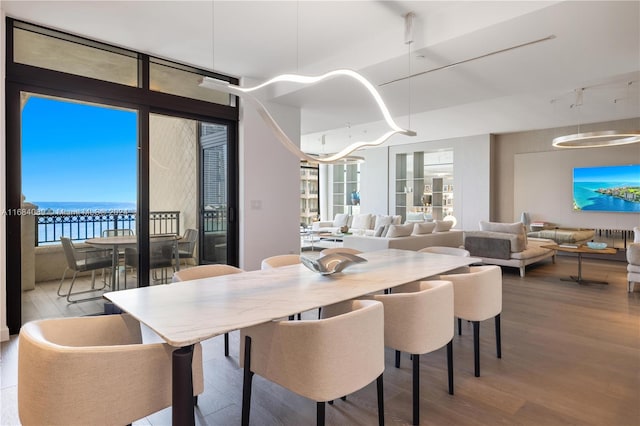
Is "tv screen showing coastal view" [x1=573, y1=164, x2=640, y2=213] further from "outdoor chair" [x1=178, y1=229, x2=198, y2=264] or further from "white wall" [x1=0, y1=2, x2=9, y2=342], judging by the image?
"white wall" [x1=0, y1=2, x2=9, y2=342]

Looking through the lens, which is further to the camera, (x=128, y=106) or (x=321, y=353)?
(x=128, y=106)

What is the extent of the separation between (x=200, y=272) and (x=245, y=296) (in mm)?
854

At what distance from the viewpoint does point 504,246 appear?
19.9ft

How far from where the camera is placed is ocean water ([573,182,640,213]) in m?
7.65

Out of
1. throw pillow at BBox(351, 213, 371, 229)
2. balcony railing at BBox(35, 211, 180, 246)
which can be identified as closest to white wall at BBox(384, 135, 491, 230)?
throw pillow at BBox(351, 213, 371, 229)

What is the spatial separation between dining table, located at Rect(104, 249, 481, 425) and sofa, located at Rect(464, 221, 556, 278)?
360 cm

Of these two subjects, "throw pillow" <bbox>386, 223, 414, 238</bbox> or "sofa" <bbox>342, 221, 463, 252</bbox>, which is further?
"throw pillow" <bbox>386, 223, 414, 238</bbox>

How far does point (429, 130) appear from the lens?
8.76 metres

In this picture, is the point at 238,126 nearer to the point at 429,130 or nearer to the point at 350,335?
the point at 350,335

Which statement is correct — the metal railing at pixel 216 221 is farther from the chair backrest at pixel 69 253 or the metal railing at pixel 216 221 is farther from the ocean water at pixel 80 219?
the chair backrest at pixel 69 253

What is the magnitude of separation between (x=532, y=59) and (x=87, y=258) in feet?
16.3

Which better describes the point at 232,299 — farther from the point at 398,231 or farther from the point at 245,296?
the point at 398,231

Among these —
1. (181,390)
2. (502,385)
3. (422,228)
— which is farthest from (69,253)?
(422,228)

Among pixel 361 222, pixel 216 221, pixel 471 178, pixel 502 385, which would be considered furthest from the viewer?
pixel 361 222
